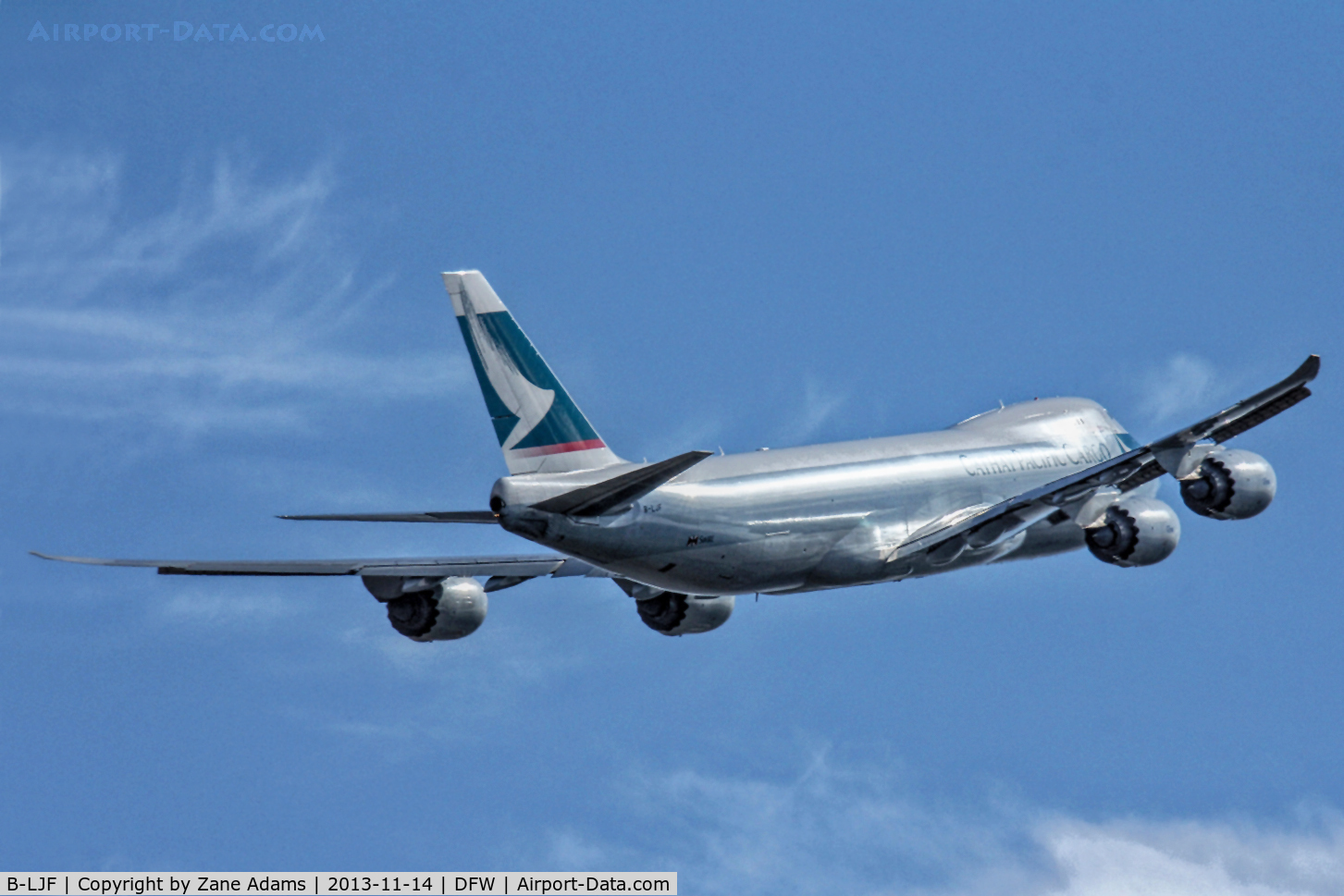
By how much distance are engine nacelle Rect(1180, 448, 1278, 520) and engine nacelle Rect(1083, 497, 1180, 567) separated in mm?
1496

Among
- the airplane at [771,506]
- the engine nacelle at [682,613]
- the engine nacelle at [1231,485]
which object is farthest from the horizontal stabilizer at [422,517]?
the engine nacelle at [1231,485]

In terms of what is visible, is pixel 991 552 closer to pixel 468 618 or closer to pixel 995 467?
pixel 995 467

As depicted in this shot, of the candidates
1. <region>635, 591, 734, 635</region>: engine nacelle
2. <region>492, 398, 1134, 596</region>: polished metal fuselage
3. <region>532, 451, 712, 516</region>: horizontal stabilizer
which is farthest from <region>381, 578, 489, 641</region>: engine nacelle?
<region>532, 451, 712, 516</region>: horizontal stabilizer

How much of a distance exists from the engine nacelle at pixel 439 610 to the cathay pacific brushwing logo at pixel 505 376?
7.06m

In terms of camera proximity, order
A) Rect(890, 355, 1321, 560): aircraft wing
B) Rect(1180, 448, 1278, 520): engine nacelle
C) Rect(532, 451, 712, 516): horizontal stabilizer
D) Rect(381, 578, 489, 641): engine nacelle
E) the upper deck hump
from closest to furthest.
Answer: Rect(532, 451, 712, 516): horizontal stabilizer → Rect(890, 355, 1321, 560): aircraft wing → the upper deck hump → Rect(381, 578, 489, 641): engine nacelle → Rect(1180, 448, 1278, 520): engine nacelle

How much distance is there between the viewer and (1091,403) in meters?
62.2

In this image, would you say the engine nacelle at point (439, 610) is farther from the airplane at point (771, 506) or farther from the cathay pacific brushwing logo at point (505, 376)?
the cathay pacific brushwing logo at point (505, 376)

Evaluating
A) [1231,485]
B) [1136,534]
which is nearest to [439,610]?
[1136,534]

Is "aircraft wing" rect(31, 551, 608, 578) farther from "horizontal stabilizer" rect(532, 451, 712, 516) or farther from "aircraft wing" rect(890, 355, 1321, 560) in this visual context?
"aircraft wing" rect(890, 355, 1321, 560)

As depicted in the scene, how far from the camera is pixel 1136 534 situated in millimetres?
53250

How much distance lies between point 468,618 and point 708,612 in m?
7.71

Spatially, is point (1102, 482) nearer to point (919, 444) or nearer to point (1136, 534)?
point (1136, 534)

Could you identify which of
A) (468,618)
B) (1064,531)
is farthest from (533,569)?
(1064,531)

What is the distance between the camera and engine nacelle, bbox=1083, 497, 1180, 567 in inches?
2098
